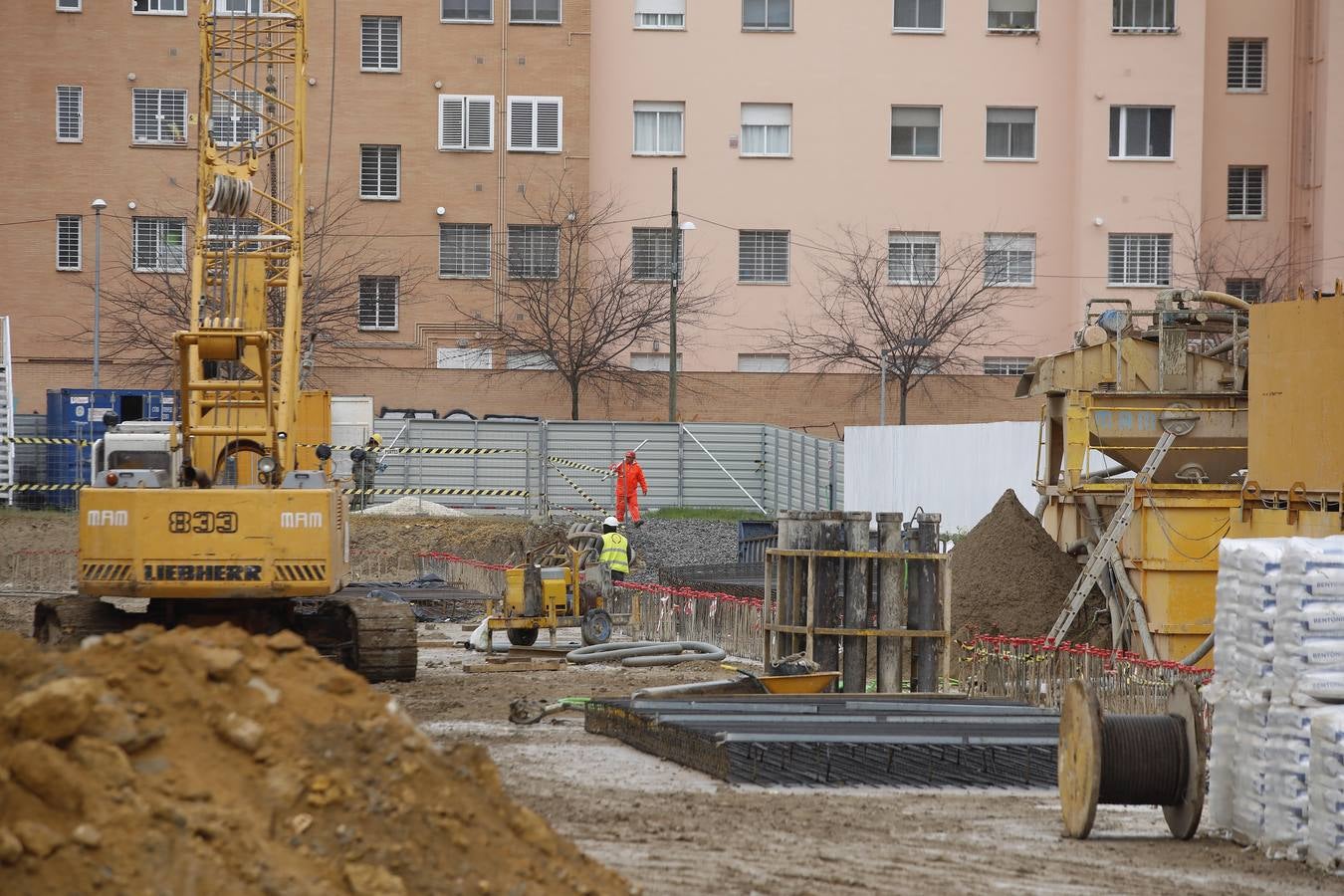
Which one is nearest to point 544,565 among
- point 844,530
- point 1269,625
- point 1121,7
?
point 844,530

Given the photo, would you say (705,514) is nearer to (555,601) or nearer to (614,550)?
(614,550)

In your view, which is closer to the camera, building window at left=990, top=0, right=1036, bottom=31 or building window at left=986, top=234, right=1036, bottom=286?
building window at left=986, top=234, right=1036, bottom=286

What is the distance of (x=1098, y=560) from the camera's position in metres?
17.5

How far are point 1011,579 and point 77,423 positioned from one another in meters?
25.7

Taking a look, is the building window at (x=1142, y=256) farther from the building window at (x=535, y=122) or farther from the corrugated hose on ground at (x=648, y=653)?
the corrugated hose on ground at (x=648, y=653)

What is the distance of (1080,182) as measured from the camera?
4891 cm

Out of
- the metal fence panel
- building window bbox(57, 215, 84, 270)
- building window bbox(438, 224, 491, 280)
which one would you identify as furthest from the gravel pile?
building window bbox(57, 215, 84, 270)

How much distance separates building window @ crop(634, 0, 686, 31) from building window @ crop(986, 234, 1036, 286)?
10343 millimetres

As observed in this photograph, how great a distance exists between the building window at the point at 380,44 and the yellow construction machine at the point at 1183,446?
99.7 feet

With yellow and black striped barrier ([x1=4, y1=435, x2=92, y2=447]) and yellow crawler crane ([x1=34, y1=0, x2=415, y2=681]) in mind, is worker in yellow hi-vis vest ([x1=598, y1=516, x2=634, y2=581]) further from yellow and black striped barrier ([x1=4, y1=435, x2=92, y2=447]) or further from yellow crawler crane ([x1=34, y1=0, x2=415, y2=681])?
yellow and black striped barrier ([x1=4, y1=435, x2=92, y2=447])

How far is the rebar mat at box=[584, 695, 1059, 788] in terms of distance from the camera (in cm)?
1159

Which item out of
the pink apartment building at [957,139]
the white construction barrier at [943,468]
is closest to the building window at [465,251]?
the pink apartment building at [957,139]

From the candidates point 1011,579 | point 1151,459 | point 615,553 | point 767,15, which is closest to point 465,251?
point 767,15

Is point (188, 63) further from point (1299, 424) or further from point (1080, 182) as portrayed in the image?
point (1299, 424)
